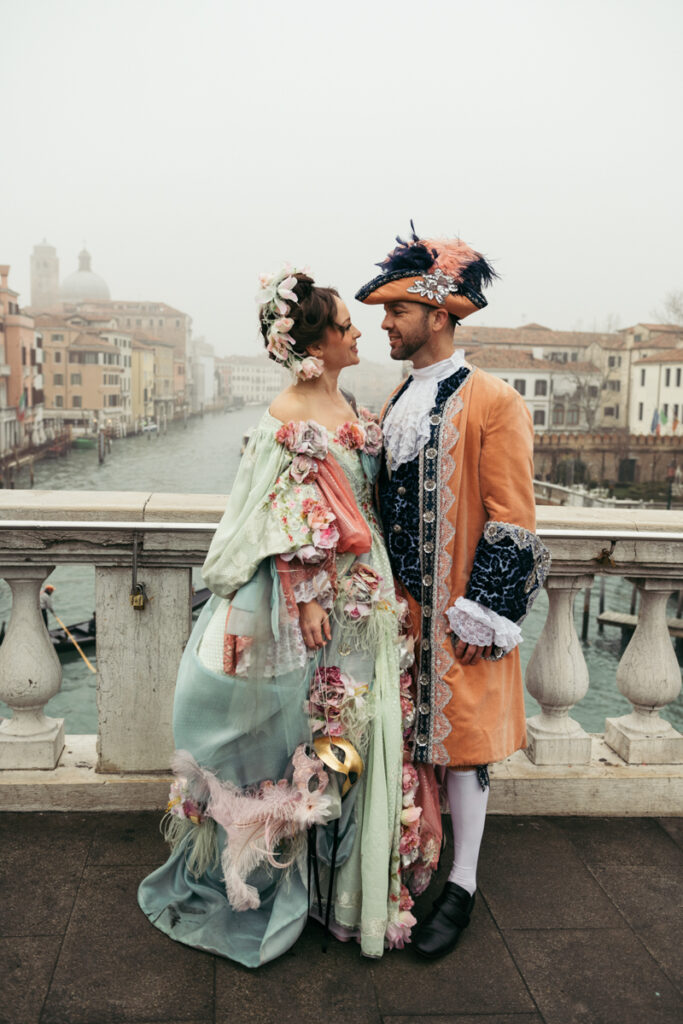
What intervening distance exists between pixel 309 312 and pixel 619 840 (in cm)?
173

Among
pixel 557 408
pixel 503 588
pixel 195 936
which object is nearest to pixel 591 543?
pixel 503 588

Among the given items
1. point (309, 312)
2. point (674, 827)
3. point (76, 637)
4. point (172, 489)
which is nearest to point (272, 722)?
point (309, 312)

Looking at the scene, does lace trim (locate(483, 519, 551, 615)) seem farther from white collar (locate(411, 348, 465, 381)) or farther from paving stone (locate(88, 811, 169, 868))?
paving stone (locate(88, 811, 169, 868))

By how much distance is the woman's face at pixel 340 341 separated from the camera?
2.12 m

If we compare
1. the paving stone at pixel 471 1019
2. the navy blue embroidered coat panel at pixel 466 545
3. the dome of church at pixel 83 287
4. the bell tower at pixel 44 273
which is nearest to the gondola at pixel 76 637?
the navy blue embroidered coat panel at pixel 466 545

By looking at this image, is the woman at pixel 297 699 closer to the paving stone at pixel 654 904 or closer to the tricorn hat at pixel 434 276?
the tricorn hat at pixel 434 276

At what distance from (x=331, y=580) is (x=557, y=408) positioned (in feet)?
224

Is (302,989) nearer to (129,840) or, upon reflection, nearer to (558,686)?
(129,840)

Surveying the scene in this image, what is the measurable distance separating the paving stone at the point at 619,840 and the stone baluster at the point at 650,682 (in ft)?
0.69

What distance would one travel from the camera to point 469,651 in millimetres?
2127

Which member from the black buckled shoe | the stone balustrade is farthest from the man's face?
the black buckled shoe

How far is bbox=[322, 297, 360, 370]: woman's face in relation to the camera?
2115mm

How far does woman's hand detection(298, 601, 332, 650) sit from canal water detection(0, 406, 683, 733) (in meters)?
0.82

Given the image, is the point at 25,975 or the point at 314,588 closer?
the point at 25,975
